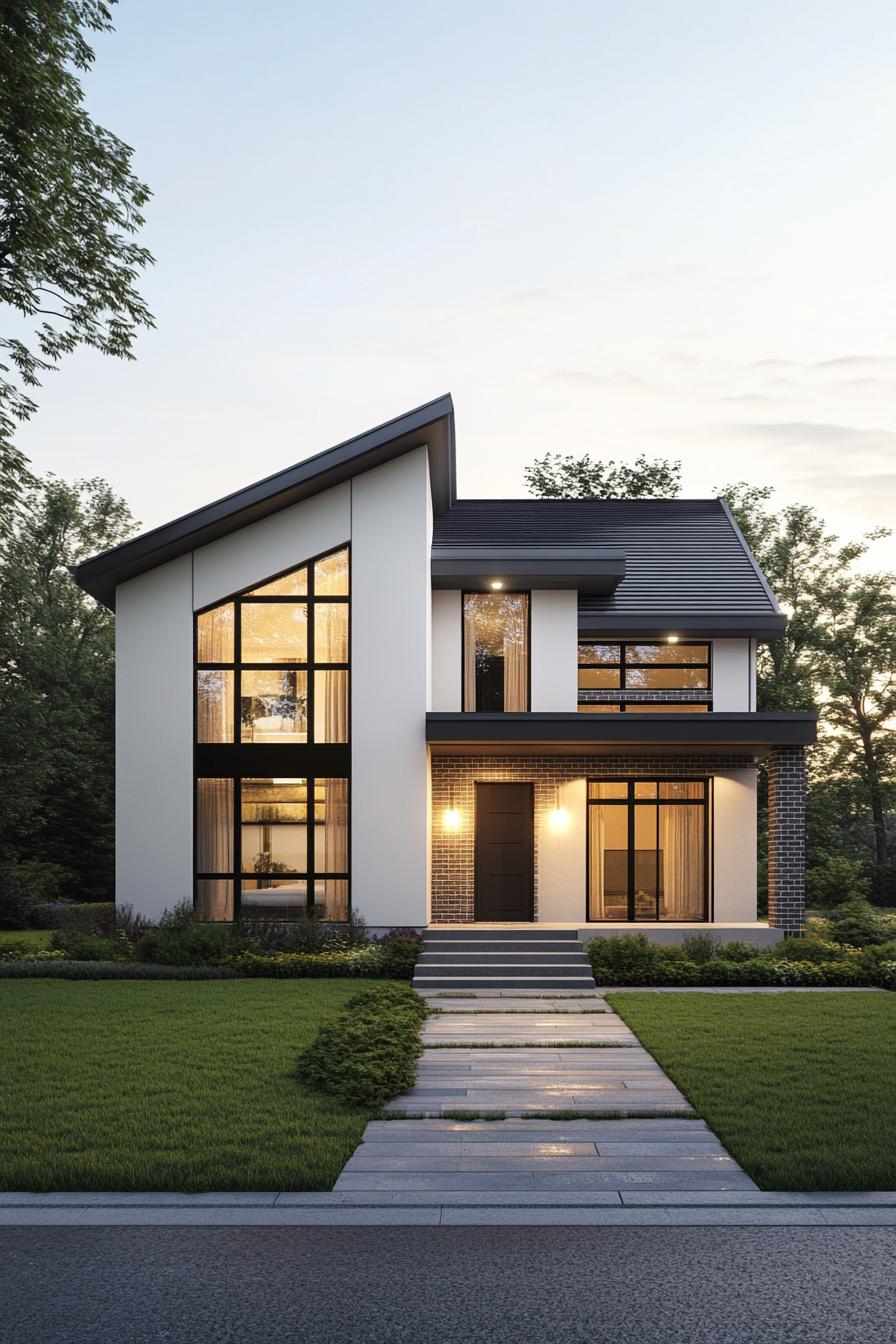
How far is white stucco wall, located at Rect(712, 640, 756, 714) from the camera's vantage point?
18.5m

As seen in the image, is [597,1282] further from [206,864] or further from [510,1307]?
[206,864]

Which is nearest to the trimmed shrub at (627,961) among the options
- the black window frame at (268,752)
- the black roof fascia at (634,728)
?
the black roof fascia at (634,728)

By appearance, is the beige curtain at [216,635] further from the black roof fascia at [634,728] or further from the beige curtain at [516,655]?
the beige curtain at [516,655]

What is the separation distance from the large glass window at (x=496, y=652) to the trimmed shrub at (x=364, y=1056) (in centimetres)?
797

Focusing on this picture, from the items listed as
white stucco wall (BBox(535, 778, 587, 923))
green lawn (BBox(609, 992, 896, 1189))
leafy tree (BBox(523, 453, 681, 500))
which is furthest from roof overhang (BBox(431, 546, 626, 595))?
leafy tree (BBox(523, 453, 681, 500))

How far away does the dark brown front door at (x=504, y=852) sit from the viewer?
17.5m

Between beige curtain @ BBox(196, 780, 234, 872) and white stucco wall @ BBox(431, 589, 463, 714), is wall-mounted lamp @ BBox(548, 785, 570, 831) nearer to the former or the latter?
white stucco wall @ BBox(431, 589, 463, 714)

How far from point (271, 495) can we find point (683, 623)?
7423 mm

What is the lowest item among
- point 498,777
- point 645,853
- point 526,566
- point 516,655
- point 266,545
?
Answer: point 645,853

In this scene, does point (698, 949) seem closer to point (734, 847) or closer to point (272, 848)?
point (734, 847)

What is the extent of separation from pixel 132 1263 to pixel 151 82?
1590cm

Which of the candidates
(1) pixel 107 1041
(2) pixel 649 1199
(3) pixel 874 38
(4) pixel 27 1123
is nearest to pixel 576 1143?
(2) pixel 649 1199

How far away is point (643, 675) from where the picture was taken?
18.7 meters

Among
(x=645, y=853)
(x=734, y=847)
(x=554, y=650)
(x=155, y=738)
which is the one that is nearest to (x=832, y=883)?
(x=734, y=847)
